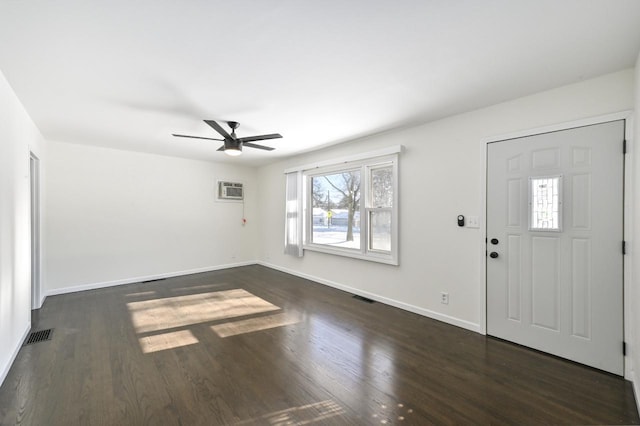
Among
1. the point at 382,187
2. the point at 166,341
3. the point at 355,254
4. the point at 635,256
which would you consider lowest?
the point at 166,341

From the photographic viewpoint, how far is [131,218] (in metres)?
5.20

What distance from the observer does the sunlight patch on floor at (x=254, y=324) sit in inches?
124

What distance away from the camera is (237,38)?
1.89m

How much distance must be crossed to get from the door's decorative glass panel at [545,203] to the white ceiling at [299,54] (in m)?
0.89

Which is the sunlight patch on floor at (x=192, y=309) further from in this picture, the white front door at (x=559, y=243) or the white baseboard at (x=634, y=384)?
the white baseboard at (x=634, y=384)

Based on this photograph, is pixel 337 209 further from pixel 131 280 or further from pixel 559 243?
pixel 131 280

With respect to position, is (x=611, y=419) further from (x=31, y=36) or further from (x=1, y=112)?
(x=1, y=112)

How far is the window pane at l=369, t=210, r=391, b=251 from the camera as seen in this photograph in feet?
13.5

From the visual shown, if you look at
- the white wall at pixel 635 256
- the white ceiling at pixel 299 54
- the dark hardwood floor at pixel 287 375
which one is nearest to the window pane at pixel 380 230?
the dark hardwood floor at pixel 287 375

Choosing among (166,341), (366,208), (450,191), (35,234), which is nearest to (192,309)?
(166,341)

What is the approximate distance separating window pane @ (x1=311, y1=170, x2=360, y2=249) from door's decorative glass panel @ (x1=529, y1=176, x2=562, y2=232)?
2.37m

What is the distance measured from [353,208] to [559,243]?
272 cm

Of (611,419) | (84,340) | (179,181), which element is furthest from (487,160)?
(179,181)

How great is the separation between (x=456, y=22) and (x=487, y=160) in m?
1.77
